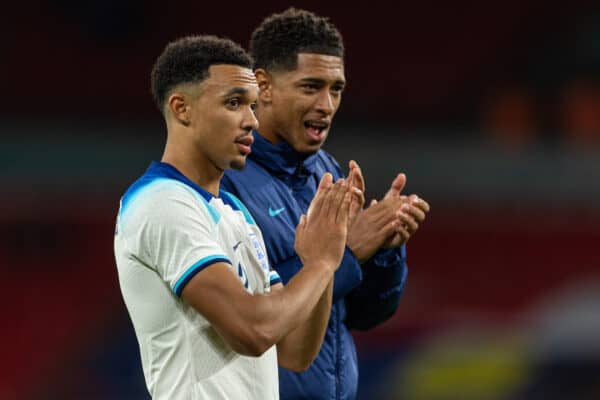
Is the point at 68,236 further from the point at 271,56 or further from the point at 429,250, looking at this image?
the point at 271,56

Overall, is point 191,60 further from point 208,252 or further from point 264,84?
point 264,84

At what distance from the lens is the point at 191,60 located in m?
2.39

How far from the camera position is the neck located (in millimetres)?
2355

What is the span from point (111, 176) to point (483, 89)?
126 inches

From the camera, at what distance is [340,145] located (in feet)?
25.6

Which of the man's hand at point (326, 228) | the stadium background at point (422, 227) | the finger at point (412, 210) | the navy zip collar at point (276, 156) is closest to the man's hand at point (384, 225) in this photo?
the finger at point (412, 210)

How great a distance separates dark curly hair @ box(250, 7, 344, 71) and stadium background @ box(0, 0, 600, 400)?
436 centimetres

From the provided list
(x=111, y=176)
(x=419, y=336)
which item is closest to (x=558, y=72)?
(x=419, y=336)

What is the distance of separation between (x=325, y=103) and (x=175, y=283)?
113cm

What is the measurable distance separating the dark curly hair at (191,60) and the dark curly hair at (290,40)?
0.75 meters

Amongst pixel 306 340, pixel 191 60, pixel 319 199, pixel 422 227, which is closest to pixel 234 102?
pixel 191 60

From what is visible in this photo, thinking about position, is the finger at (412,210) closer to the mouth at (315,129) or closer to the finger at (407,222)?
the finger at (407,222)

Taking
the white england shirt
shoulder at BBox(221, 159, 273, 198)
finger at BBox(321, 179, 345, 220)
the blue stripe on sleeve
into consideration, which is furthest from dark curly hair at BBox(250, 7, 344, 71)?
the blue stripe on sleeve

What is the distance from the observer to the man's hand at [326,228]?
7.63 feet
